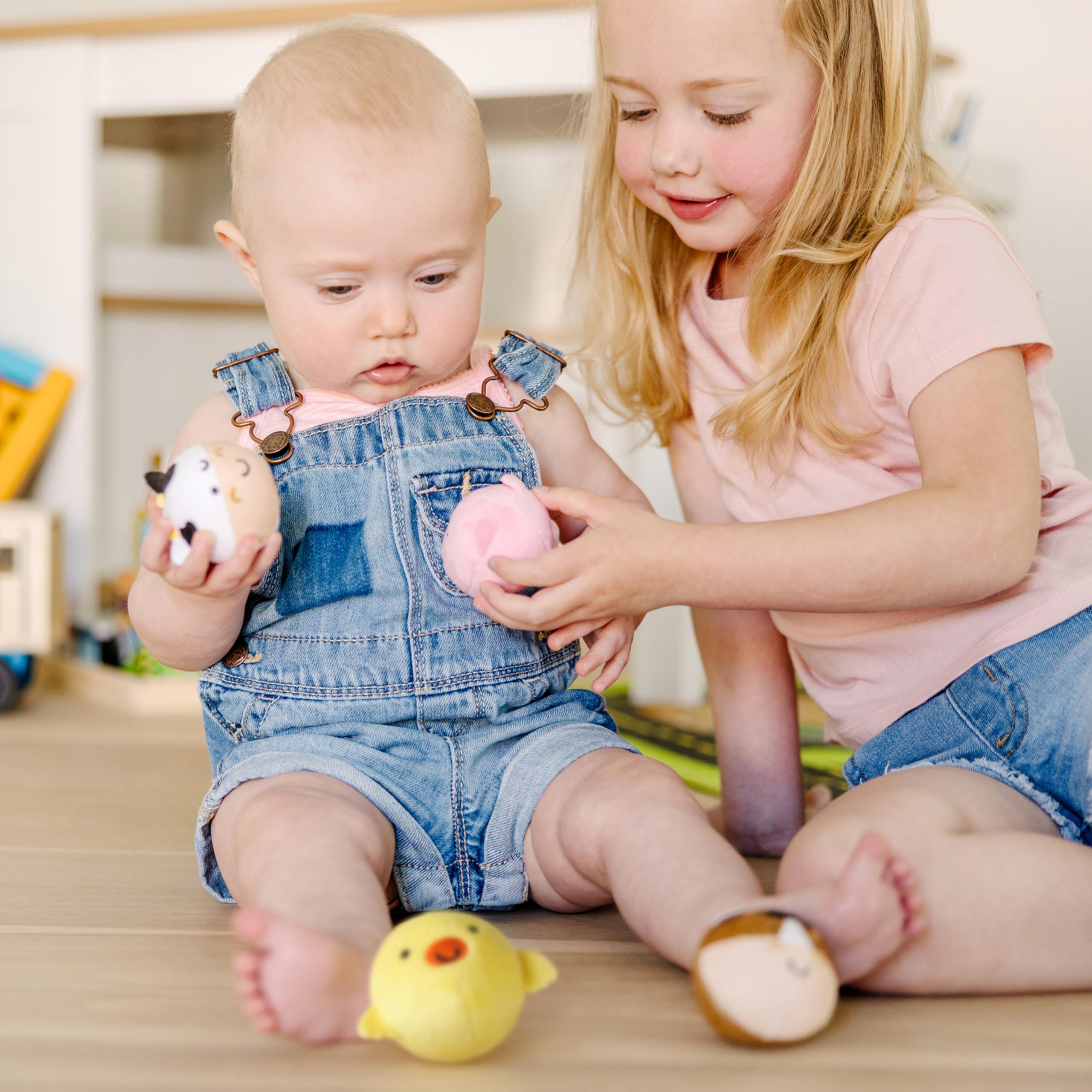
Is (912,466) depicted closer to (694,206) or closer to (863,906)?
(694,206)

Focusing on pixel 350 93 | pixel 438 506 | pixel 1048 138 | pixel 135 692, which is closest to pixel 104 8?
pixel 135 692

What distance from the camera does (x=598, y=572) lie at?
0.72 metres

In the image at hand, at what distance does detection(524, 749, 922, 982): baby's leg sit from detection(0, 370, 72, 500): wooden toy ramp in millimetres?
1119

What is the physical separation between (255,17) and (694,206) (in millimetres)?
934

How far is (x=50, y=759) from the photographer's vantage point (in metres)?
1.27

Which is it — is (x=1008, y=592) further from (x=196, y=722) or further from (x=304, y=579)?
(x=196, y=722)

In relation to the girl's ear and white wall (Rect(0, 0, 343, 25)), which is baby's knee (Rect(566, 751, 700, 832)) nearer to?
the girl's ear

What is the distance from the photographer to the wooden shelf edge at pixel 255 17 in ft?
4.96

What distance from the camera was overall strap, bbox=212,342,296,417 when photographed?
85 cm

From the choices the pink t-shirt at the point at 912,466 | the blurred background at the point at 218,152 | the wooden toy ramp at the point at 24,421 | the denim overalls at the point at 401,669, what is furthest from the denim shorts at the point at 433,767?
the wooden toy ramp at the point at 24,421

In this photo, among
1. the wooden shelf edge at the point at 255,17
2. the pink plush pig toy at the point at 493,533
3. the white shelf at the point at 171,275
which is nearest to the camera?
the pink plush pig toy at the point at 493,533

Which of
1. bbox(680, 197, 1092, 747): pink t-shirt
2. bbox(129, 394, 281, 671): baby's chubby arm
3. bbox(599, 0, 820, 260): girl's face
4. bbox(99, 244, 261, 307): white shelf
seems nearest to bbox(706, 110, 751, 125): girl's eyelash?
bbox(599, 0, 820, 260): girl's face

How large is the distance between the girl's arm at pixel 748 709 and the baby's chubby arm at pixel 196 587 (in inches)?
15.9

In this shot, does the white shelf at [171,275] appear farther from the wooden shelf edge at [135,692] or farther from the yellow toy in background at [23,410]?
the wooden shelf edge at [135,692]
